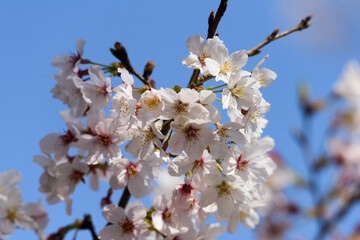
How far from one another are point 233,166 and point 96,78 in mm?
648

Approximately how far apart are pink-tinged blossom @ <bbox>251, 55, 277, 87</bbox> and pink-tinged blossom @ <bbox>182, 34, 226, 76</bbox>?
0.17m

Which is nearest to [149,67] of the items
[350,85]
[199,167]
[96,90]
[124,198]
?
[96,90]

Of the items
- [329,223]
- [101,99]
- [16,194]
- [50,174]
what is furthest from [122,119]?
[329,223]

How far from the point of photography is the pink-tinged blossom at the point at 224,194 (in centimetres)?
149

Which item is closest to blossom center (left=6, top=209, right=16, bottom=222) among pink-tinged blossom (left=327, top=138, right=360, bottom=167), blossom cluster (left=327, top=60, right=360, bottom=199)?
blossom cluster (left=327, top=60, right=360, bottom=199)

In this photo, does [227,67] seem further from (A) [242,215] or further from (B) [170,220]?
(A) [242,215]

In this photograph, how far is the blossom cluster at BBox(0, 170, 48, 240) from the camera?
181 centimetres

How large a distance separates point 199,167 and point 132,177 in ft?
0.97

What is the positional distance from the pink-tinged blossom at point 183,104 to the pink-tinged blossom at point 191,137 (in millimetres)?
24

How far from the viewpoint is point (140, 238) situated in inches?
64.3

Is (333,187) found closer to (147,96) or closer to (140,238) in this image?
(140,238)

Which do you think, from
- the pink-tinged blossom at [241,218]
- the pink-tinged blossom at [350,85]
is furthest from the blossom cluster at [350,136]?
the pink-tinged blossom at [241,218]

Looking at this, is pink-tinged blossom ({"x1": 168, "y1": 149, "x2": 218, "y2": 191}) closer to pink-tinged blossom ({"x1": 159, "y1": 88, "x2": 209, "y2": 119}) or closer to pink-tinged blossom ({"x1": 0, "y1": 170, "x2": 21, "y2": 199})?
pink-tinged blossom ({"x1": 159, "y1": 88, "x2": 209, "y2": 119})

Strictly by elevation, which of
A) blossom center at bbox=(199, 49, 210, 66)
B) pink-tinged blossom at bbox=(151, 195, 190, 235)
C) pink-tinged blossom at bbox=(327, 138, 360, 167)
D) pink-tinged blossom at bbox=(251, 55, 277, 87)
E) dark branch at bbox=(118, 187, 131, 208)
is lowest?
pink-tinged blossom at bbox=(151, 195, 190, 235)
